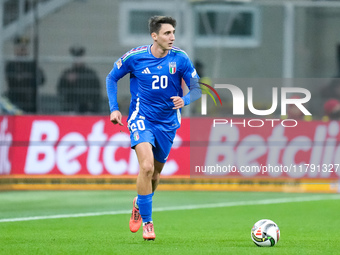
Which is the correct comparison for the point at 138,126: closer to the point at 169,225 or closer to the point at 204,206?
the point at 169,225

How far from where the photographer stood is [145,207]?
30.4ft

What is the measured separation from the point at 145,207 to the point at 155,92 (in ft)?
3.99

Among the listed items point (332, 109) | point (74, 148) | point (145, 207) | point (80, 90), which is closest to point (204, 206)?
point (74, 148)

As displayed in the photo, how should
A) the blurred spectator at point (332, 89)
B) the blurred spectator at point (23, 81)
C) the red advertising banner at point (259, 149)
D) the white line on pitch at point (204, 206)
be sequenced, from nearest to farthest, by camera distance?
the white line on pitch at point (204, 206)
the red advertising banner at point (259, 149)
the blurred spectator at point (23, 81)
the blurred spectator at point (332, 89)

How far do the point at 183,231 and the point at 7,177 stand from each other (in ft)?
21.6

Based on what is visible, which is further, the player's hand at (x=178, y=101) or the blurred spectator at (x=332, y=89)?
the blurred spectator at (x=332, y=89)

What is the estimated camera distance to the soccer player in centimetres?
946

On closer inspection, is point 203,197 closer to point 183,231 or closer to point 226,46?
point 226,46

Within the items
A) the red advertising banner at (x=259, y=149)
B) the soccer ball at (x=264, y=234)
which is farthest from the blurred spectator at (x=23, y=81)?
the soccer ball at (x=264, y=234)

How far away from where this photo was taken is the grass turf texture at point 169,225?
8.61m

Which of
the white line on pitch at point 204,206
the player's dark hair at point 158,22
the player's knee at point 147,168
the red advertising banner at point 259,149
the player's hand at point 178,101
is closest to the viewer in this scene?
the player's knee at point 147,168

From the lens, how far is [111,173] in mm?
16594

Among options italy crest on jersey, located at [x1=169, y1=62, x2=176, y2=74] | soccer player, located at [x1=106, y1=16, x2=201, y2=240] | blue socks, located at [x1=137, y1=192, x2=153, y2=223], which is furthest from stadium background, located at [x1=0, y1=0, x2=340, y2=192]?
blue socks, located at [x1=137, y1=192, x2=153, y2=223]

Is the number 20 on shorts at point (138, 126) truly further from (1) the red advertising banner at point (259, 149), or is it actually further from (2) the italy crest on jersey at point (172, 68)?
(1) the red advertising banner at point (259, 149)
